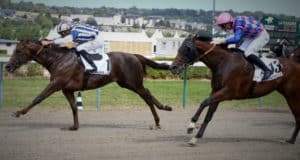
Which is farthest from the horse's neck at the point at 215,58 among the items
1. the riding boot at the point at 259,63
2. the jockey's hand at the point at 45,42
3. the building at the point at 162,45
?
the building at the point at 162,45

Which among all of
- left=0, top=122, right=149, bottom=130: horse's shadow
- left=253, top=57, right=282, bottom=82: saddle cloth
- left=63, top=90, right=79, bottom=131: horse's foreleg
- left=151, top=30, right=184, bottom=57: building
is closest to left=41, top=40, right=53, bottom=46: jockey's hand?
left=63, top=90, right=79, bottom=131: horse's foreleg

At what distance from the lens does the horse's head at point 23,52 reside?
10.1m

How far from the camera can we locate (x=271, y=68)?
9148mm

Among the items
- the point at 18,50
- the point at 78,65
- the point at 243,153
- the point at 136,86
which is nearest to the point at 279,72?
the point at 243,153

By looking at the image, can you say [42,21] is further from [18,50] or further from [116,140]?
[116,140]

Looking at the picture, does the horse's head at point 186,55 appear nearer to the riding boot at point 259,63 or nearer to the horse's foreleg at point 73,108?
the riding boot at point 259,63

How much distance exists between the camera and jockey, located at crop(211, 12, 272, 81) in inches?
346

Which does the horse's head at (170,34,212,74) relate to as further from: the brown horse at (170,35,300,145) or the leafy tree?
the leafy tree

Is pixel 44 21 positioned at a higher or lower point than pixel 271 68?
lower

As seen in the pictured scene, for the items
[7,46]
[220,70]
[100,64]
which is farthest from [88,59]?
[7,46]

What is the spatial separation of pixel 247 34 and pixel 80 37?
127 inches

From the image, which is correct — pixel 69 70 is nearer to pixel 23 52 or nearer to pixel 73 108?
pixel 73 108

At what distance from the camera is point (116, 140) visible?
29.3 ft

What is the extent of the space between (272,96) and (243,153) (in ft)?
43.4
